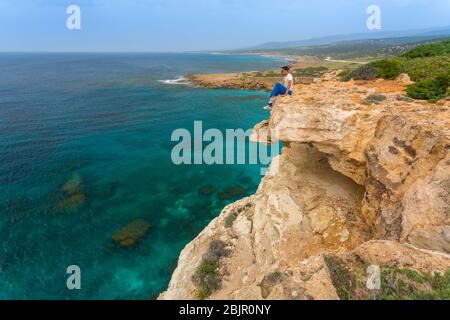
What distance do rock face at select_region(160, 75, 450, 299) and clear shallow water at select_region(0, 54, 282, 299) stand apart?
5.33 m

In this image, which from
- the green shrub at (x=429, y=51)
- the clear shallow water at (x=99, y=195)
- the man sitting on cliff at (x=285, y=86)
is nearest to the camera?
the man sitting on cliff at (x=285, y=86)

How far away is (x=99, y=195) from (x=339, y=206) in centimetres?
2242

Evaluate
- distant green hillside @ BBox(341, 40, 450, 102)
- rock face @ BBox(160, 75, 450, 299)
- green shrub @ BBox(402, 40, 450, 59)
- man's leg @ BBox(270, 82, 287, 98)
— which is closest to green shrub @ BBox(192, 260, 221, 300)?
rock face @ BBox(160, 75, 450, 299)

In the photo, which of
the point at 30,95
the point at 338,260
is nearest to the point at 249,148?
the point at 338,260

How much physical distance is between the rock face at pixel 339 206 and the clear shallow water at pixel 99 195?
5.33 m

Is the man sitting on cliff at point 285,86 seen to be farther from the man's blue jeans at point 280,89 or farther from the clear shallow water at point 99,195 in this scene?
the clear shallow water at point 99,195

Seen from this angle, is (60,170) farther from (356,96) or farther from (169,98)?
(169,98)

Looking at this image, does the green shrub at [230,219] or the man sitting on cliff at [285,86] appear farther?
the green shrub at [230,219]

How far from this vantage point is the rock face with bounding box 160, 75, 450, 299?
6.89m

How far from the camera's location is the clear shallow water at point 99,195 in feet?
61.9

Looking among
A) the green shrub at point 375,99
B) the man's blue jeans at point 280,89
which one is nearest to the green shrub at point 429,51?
the green shrub at point 375,99

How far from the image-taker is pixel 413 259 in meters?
6.69

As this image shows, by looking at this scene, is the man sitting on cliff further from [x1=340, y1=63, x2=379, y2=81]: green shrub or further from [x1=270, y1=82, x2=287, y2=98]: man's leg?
[x1=340, y1=63, x2=379, y2=81]: green shrub

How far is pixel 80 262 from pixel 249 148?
26.9 metres
